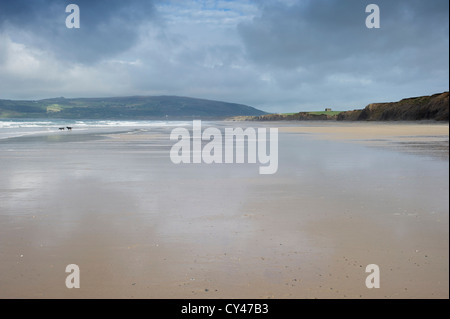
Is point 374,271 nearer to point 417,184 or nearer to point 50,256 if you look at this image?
point 50,256

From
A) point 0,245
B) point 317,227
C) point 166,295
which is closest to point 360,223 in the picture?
point 317,227

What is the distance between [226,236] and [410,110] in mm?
74897

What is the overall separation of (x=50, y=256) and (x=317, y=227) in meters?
3.22

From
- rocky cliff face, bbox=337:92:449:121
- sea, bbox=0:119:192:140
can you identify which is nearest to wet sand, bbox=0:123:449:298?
sea, bbox=0:119:192:140

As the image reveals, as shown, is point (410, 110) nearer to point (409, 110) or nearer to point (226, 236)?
point (409, 110)

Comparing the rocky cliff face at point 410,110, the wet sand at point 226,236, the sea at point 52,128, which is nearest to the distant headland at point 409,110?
the rocky cliff face at point 410,110

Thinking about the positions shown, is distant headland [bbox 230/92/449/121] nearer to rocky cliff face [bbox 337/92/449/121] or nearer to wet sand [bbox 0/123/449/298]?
rocky cliff face [bbox 337/92/449/121]

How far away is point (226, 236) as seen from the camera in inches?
197

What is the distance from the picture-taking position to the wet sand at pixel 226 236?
3.64m

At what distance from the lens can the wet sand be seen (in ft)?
11.9

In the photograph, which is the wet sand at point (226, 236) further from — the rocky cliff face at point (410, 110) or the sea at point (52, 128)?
the rocky cliff face at point (410, 110)

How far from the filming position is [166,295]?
137 inches

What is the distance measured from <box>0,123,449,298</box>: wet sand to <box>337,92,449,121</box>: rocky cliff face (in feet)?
181

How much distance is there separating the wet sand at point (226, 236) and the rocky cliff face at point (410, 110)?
181ft
